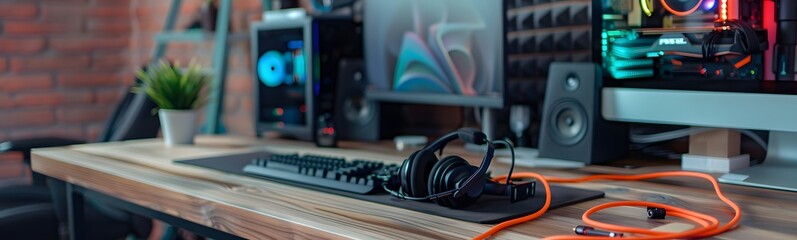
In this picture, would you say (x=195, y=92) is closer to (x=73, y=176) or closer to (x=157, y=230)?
(x=73, y=176)

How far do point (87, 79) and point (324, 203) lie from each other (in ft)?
7.69

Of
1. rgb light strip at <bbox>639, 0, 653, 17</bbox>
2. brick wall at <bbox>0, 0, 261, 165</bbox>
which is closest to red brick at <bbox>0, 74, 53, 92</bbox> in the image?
brick wall at <bbox>0, 0, 261, 165</bbox>

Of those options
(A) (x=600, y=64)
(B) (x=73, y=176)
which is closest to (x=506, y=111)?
(A) (x=600, y=64)

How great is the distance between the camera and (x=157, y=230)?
9.79 feet

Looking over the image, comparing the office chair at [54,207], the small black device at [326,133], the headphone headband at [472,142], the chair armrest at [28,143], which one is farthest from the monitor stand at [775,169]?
the chair armrest at [28,143]

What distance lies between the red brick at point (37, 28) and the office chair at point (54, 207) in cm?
74

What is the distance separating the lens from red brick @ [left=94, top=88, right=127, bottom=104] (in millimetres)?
3178

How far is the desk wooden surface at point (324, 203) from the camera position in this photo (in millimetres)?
904

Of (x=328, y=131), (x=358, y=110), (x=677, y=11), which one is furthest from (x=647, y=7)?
(x=358, y=110)

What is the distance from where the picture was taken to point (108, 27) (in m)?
3.19

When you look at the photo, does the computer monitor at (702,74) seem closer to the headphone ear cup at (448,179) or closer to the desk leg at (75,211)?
the headphone ear cup at (448,179)

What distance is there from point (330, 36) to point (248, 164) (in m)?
Answer: 0.59

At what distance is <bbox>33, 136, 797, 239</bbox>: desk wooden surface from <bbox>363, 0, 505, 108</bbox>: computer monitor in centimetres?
14

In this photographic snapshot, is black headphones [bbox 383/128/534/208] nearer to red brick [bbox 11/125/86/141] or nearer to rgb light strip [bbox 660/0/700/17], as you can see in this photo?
rgb light strip [bbox 660/0/700/17]
